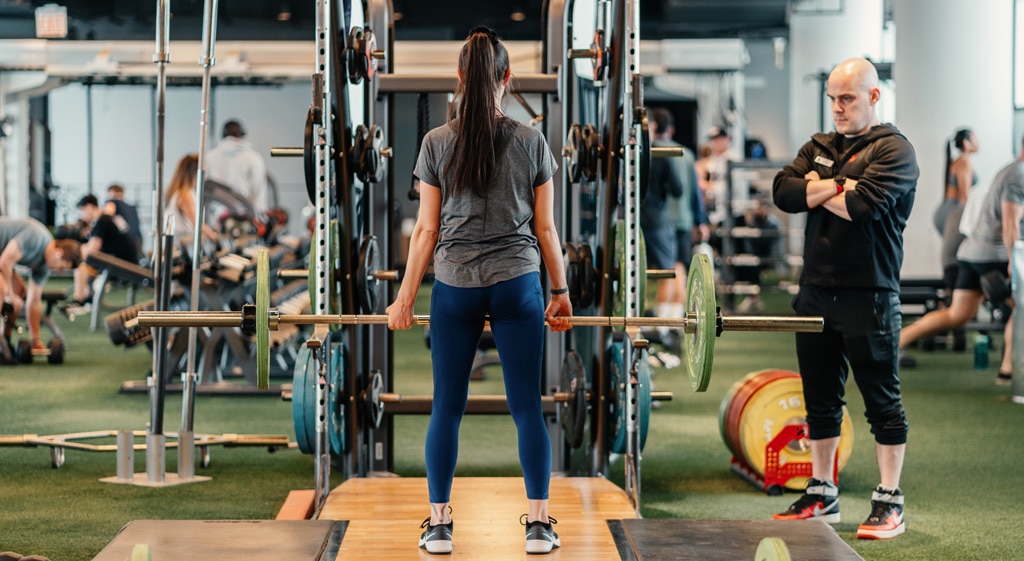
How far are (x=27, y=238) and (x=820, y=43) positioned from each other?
36.6 ft

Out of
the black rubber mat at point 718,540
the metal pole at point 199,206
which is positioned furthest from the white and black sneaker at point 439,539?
the metal pole at point 199,206

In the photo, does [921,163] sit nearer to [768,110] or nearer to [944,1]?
[944,1]

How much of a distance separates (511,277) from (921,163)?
8.97m

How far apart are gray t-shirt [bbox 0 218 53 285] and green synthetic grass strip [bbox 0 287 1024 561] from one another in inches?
28.9

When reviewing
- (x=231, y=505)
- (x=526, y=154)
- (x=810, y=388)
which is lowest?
(x=231, y=505)

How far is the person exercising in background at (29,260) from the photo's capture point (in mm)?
7844

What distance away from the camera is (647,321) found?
3279 mm

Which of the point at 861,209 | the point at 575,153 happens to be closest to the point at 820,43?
the point at 575,153

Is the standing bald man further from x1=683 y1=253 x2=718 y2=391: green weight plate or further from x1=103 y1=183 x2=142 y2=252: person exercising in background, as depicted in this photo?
x1=103 y1=183 x2=142 y2=252: person exercising in background

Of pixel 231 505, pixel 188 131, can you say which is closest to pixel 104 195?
pixel 188 131

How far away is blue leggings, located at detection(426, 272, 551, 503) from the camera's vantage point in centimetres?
298

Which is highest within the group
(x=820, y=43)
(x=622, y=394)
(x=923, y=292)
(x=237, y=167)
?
(x=820, y=43)

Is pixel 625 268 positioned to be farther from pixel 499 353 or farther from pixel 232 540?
pixel 232 540

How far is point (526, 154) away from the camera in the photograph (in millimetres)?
2973
